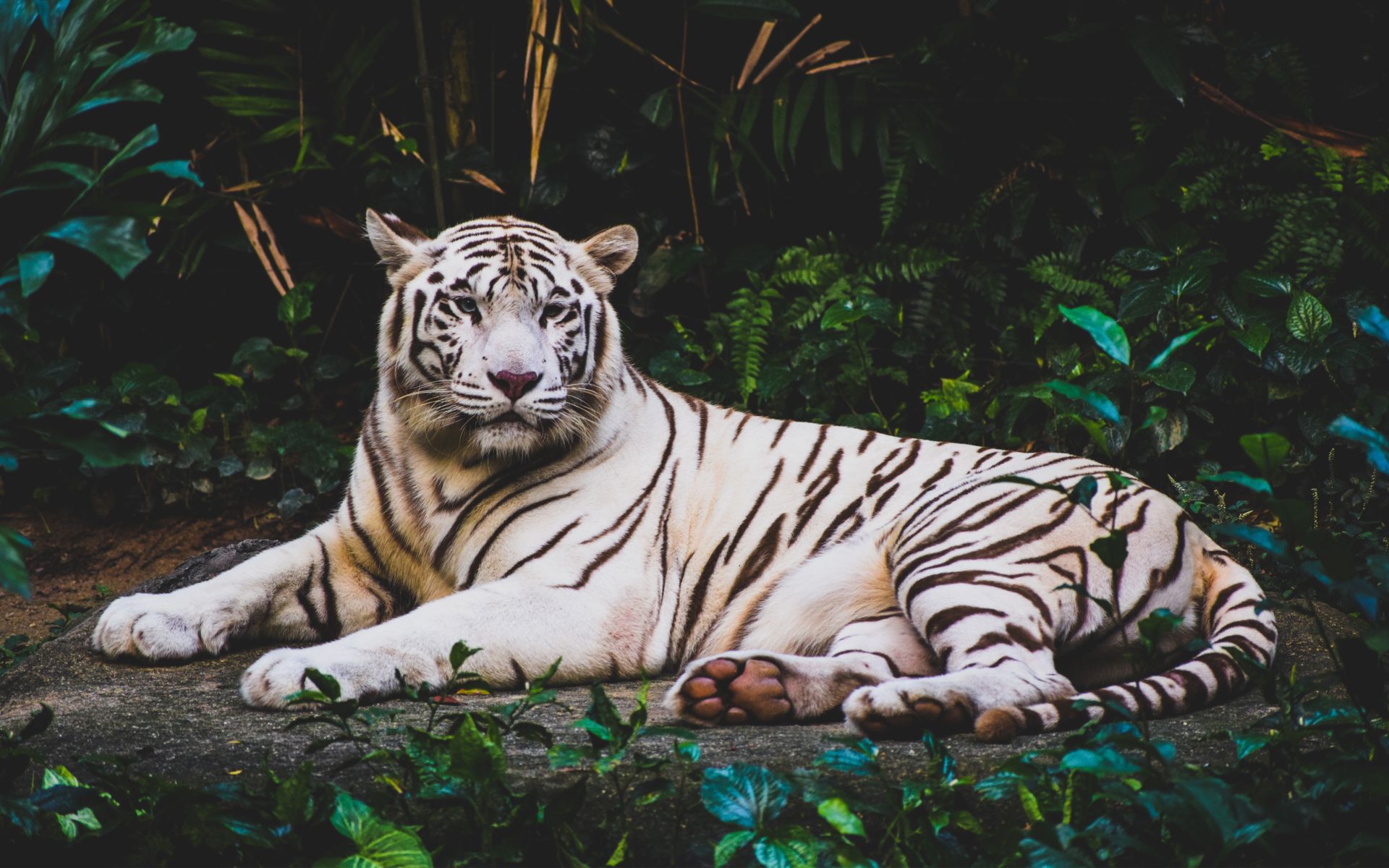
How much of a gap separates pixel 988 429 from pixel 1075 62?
1.56 metres

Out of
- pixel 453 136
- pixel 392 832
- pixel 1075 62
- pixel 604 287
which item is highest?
pixel 1075 62

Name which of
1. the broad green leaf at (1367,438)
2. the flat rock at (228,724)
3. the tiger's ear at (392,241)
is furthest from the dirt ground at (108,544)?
the broad green leaf at (1367,438)

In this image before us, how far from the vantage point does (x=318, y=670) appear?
8.21 ft

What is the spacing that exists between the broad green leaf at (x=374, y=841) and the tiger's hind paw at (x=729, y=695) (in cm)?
85

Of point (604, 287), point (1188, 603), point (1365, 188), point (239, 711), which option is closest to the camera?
point (239, 711)

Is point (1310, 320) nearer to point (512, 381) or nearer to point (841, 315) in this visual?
point (841, 315)

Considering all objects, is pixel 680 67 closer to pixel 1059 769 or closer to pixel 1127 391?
pixel 1127 391

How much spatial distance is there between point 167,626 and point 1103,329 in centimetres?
230

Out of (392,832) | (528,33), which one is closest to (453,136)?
(528,33)

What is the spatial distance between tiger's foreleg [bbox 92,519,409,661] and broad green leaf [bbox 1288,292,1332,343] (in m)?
3.00

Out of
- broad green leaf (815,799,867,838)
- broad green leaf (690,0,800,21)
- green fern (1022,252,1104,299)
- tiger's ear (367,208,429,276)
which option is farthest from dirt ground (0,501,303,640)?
broad green leaf (815,799,867,838)

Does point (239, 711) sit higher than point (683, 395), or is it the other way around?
point (683, 395)

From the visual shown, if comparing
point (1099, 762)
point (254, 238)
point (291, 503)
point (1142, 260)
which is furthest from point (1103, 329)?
point (254, 238)

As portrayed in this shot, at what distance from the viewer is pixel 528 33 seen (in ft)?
17.3
